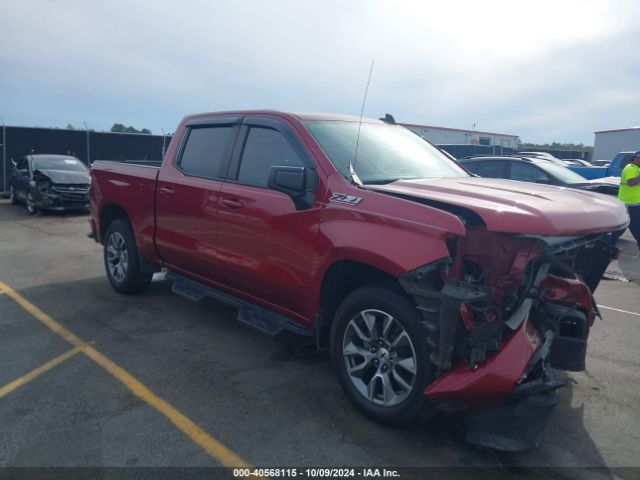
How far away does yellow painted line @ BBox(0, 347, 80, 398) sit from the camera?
3824mm

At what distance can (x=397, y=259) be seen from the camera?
10.3 feet

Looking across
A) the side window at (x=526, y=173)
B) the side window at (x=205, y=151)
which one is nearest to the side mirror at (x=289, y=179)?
the side window at (x=205, y=151)

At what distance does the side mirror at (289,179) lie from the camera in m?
3.60

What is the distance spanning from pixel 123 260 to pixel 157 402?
2.87 metres

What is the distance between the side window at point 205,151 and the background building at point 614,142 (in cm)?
3375

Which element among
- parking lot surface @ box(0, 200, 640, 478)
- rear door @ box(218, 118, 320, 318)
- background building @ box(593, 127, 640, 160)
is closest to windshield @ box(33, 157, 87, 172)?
parking lot surface @ box(0, 200, 640, 478)

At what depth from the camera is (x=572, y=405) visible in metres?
3.81

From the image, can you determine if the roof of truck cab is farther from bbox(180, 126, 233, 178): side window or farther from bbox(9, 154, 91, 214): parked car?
bbox(9, 154, 91, 214): parked car

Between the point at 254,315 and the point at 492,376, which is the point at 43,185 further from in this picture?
the point at 492,376

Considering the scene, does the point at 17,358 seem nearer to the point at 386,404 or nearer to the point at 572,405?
the point at 386,404

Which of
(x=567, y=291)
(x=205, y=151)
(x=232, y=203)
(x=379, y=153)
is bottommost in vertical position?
(x=567, y=291)

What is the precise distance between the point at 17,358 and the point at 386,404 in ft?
10.3

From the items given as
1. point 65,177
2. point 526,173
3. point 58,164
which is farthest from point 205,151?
point 58,164

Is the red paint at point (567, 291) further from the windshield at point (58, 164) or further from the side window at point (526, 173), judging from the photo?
the windshield at point (58, 164)
